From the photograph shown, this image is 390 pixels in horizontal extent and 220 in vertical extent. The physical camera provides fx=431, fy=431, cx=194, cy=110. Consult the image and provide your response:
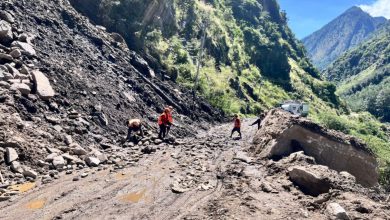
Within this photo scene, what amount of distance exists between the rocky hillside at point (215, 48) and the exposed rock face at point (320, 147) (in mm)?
21819

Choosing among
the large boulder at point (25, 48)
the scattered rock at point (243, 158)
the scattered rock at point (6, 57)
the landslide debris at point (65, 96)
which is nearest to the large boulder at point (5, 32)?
the landslide debris at point (65, 96)

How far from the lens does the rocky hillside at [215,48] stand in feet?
133

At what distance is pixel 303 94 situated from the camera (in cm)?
10612

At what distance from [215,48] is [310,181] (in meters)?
59.5

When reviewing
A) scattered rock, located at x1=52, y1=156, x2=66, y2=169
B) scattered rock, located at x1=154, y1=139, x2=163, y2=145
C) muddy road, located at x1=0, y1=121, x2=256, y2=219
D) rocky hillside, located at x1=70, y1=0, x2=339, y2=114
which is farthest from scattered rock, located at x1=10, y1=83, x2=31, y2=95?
rocky hillside, located at x1=70, y1=0, x2=339, y2=114

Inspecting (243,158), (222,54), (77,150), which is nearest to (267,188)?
(243,158)

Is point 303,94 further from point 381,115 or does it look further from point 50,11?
point 50,11

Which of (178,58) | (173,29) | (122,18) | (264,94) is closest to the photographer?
(122,18)

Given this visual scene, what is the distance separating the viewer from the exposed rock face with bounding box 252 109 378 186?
17.7 m

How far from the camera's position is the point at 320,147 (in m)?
18.1

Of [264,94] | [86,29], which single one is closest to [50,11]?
[86,29]

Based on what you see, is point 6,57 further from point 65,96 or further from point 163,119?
point 163,119

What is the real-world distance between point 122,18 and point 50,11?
11.7 metres

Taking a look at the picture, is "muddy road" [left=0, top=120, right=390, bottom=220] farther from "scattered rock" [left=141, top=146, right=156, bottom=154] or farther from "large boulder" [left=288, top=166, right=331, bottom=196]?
"scattered rock" [left=141, top=146, right=156, bottom=154]
